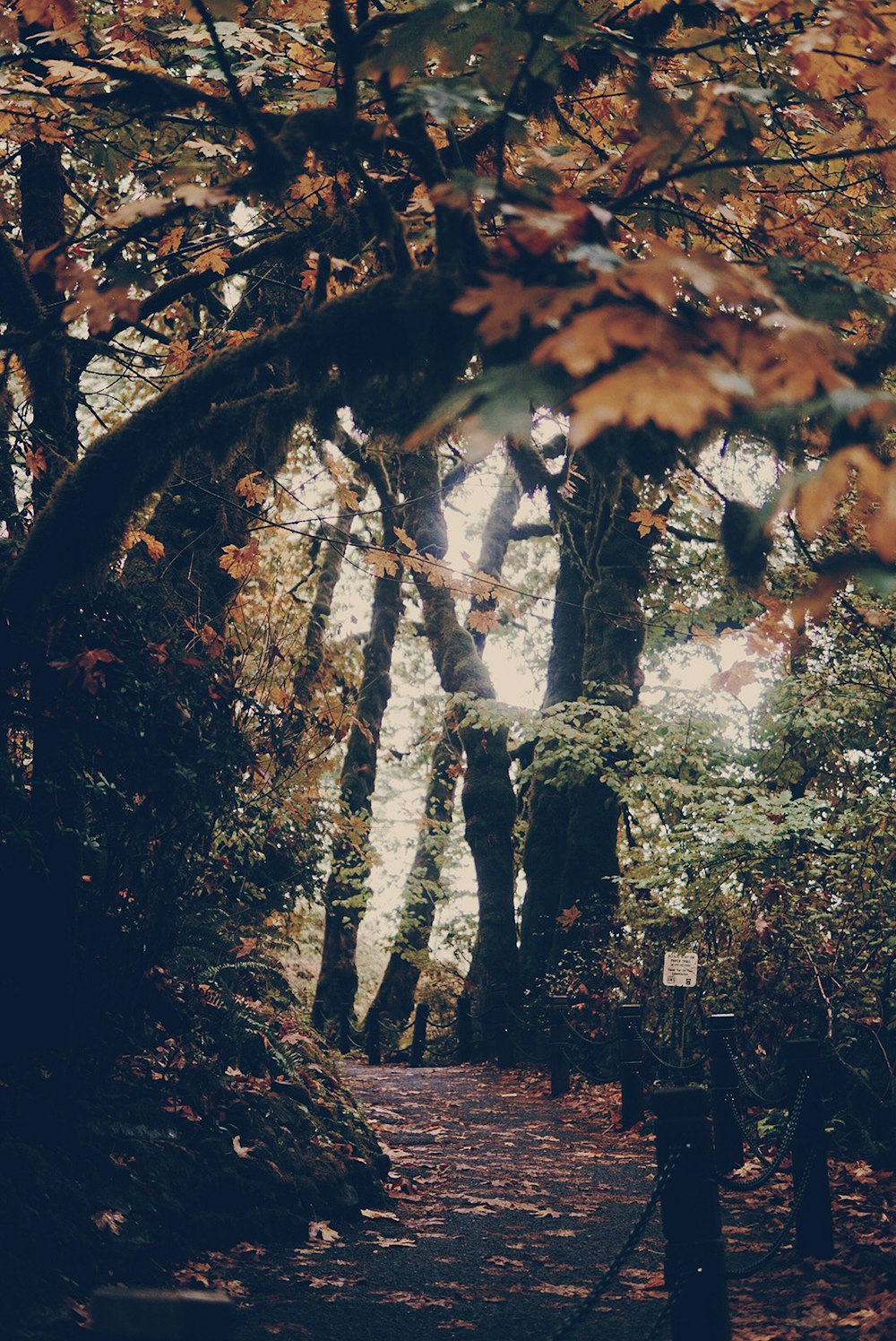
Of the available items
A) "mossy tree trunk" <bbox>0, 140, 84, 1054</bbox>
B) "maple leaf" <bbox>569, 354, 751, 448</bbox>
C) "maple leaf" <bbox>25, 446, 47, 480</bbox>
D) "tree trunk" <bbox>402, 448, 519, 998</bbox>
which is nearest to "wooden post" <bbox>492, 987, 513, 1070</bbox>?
"tree trunk" <bbox>402, 448, 519, 998</bbox>

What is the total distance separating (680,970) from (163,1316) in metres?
6.71

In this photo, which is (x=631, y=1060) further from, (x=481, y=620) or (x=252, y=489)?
(x=252, y=489)

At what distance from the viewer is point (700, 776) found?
12492mm

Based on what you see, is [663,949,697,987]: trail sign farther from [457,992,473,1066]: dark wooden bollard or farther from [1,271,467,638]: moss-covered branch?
[457,992,473,1066]: dark wooden bollard

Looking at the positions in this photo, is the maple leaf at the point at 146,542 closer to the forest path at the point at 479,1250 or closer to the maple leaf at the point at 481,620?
the forest path at the point at 479,1250

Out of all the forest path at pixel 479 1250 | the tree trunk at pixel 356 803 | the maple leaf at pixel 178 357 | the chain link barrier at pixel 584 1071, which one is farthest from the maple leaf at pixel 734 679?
the tree trunk at pixel 356 803

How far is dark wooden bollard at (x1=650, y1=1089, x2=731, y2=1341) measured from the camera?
11.5ft

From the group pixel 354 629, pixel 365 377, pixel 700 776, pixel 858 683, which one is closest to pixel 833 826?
pixel 858 683

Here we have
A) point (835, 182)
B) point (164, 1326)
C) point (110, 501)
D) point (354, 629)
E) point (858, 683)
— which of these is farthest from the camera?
point (354, 629)

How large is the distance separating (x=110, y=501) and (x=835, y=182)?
486 centimetres

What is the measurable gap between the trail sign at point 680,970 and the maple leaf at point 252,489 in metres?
4.95

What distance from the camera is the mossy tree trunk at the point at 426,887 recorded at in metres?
17.4

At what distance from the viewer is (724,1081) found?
6082mm

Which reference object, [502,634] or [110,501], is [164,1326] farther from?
[502,634]
